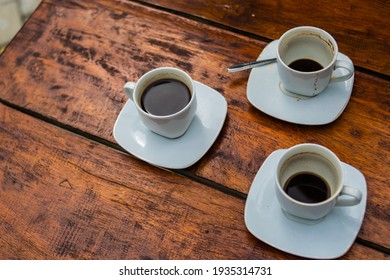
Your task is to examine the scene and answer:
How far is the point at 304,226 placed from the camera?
3.01 feet

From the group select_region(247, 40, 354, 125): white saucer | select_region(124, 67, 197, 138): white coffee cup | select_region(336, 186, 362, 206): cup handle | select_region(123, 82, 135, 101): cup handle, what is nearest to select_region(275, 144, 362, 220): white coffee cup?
select_region(336, 186, 362, 206): cup handle

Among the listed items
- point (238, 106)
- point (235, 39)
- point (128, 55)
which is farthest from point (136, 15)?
point (238, 106)

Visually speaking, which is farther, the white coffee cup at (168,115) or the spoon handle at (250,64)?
the spoon handle at (250,64)

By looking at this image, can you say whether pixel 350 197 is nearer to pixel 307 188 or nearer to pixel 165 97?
pixel 307 188

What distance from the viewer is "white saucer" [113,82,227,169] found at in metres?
1.01

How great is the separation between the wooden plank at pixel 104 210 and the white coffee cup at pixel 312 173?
10 cm

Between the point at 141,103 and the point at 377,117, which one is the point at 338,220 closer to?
the point at 377,117

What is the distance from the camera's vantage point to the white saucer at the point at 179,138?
1015mm

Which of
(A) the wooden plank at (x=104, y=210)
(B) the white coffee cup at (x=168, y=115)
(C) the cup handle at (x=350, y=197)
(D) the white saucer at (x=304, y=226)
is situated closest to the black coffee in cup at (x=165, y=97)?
(B) the white coffee cup at (x=168, y=115)

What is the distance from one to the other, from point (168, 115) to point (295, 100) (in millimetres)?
275

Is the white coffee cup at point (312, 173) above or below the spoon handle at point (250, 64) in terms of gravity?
below

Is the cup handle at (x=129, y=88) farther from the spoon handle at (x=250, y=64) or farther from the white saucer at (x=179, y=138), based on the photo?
the spoon handle at (x=250, y=64)

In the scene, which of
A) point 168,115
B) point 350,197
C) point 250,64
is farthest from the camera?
point 250,64

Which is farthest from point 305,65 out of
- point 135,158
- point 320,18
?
point 135,158
